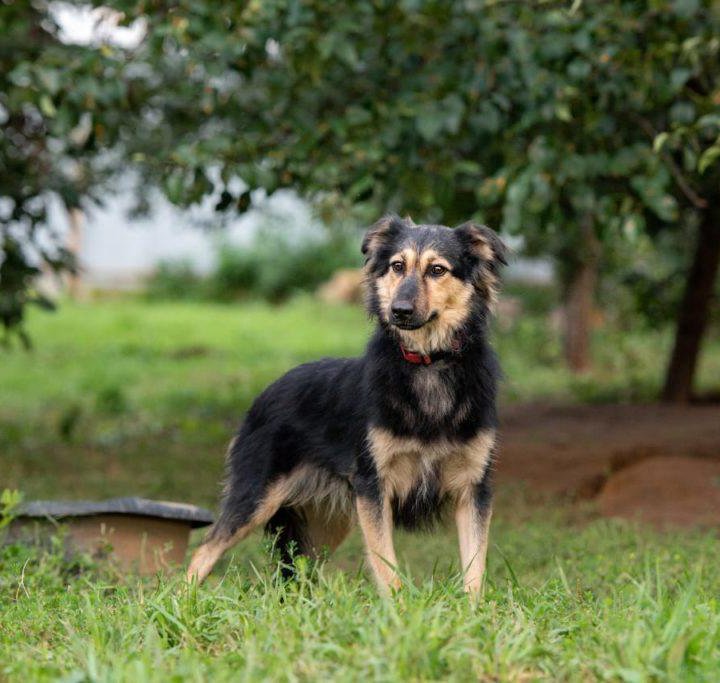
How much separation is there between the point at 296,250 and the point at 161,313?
4390 mm

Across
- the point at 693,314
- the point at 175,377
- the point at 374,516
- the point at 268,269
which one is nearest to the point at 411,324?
the point at 374,516

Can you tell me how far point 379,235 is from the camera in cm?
493

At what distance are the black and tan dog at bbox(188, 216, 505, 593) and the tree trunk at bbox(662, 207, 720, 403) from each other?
6045 millimetres

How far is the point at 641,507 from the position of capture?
768 cm

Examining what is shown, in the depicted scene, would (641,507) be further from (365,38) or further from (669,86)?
(365,38)

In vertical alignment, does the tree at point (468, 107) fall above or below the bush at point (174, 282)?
above

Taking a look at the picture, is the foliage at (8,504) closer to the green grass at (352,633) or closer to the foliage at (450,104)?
the green grass at (352,633)

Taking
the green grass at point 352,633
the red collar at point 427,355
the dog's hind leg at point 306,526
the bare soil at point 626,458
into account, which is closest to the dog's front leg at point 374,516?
the green grass at point 352,633

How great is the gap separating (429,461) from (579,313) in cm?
1127

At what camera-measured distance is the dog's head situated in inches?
184

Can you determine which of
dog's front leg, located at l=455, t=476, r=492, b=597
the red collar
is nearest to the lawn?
dog's front leg, located at l=455, t=476, r=492, b=597

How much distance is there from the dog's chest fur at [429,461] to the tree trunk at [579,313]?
10247mm

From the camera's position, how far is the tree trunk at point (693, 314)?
10.8 m

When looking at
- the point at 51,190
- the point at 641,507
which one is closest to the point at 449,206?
the point at 641,507
